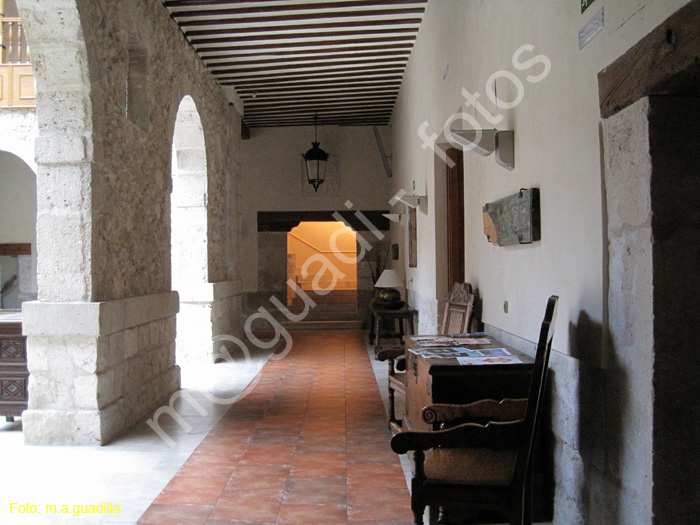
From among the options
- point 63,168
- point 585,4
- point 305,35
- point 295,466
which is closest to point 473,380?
point 295,466

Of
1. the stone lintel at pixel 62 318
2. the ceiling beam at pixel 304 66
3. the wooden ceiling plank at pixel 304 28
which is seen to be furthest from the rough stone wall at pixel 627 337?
the ceiling beam at pixel 304 66

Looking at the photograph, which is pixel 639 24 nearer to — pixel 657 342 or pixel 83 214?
pixel 657 342

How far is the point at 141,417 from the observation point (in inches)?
179

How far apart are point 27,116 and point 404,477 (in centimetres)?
689

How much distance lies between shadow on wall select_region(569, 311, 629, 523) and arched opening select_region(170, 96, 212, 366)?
5387mm

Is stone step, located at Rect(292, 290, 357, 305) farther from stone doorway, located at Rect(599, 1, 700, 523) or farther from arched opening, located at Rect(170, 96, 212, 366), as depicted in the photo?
stone doorway, located at Rect(599, 1, 700, 523)

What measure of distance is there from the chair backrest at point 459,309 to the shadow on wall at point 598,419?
1.49 m

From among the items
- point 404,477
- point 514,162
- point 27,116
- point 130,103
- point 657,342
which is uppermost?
point 27,116

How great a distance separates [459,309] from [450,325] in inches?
7.4

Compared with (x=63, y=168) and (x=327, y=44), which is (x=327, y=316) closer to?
(x=327, y=44)

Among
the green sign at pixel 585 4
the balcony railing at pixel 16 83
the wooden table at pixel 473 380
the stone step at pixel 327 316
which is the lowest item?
the stone step at pixel 327 316

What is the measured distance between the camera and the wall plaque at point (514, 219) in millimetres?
2793

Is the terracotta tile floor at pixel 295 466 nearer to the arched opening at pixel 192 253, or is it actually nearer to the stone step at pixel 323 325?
the arched opening at pixel 192 253

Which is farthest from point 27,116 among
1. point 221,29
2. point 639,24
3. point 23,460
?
point 639,24
